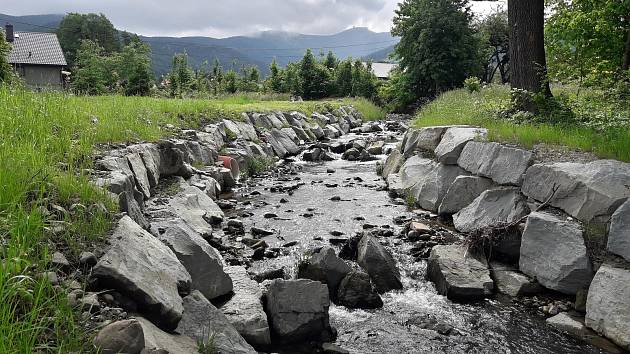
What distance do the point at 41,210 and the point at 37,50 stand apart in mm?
62356

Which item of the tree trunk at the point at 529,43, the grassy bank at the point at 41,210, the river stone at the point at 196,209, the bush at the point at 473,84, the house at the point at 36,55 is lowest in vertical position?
the river stone at the point at 196,209

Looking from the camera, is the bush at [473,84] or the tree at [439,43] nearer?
the bush at [473,84]

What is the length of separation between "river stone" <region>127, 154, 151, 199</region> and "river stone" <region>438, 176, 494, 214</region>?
6.45m

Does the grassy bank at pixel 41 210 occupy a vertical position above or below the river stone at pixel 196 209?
above

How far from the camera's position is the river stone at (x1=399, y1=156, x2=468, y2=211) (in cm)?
1095

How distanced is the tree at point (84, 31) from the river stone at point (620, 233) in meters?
86.3

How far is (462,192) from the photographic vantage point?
10.1 metres

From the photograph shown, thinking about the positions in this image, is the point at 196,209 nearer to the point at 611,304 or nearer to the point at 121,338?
the point at 121,338

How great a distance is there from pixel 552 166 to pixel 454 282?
296 centimetres

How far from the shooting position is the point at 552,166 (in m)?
7.82

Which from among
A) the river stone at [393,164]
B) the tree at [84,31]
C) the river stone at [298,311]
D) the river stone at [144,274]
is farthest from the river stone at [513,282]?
the tree at [84,31]

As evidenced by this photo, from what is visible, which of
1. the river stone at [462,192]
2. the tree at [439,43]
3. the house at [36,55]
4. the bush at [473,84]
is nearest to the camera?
the river stone at [462,192]

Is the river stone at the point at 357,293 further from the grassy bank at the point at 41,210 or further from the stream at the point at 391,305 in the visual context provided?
the grassy bank at the point at 41,210

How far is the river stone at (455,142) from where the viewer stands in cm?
1103
